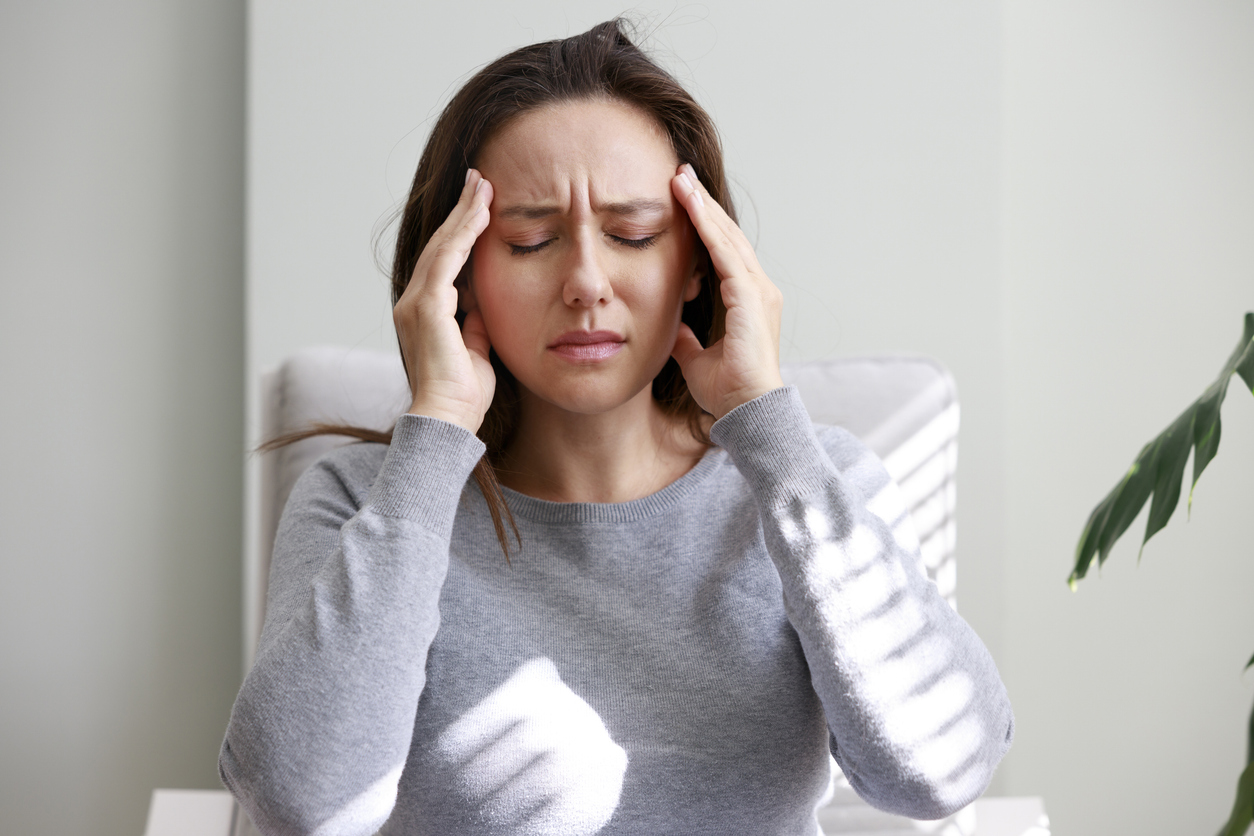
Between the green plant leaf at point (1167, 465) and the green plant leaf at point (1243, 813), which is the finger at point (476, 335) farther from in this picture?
the green plant leaf at point (1243, 813)

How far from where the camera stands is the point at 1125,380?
195cm

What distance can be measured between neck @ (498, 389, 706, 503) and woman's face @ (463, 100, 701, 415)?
11 centimetres

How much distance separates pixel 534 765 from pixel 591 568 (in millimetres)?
222

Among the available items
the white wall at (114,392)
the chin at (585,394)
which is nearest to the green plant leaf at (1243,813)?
the chin at (585,394)

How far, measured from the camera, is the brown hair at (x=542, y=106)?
1062 mm

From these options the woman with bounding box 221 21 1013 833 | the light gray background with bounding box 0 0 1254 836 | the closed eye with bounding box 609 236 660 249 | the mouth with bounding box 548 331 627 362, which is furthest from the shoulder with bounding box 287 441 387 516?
the light gray background with bounding box 0 0 1254 836

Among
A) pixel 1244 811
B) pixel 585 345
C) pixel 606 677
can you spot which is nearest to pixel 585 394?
pixel 585 345

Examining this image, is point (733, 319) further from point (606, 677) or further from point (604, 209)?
point (606, 677)

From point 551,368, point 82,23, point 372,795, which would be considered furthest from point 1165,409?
point 82,23

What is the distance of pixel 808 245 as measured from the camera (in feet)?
6.08

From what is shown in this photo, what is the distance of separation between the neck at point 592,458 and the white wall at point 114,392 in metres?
0.93

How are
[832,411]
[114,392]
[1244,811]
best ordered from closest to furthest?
[1244,811] → [832,411] → [114,392]

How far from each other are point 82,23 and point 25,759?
1.41m

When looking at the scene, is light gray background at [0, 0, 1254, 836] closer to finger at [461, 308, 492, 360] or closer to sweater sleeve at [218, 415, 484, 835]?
finger at [461, 308, 492, 360]
